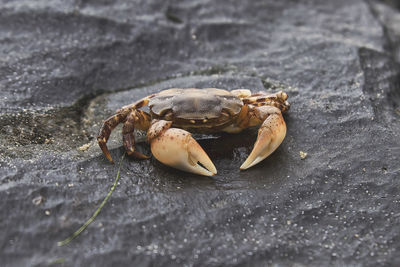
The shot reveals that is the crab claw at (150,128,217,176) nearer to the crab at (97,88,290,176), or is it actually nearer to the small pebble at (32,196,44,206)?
the crab at (97,88,290,176)

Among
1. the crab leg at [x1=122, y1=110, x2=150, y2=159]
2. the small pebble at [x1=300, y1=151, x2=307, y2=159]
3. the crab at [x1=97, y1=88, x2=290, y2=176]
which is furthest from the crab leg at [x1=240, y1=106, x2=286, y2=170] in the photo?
the crab leg at [x1=122, y1=110, x2=150, y2=159]

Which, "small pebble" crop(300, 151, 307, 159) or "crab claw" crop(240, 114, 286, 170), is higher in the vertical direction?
"crab claw" crop(240, 114, 286, 170)

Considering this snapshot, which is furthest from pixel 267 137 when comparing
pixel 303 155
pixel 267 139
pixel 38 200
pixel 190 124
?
pixel 38 200

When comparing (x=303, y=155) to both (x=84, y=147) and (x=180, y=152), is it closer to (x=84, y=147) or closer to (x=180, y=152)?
(x=180, y=152)

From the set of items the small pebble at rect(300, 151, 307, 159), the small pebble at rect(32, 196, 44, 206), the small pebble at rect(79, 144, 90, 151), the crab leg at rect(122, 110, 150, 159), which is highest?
the crab leg at rect(122, 110, 150, 159)

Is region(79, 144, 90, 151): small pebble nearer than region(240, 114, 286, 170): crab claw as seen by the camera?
No

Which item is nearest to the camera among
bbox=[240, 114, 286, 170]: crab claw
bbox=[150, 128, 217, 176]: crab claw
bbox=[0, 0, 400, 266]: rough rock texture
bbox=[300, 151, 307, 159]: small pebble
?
bbox=[0, 0, 400, 266]: rough rock texture

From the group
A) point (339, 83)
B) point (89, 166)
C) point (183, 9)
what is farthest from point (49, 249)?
point (183, 9)

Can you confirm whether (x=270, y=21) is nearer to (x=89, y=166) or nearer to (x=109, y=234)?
(x=89, y=166)

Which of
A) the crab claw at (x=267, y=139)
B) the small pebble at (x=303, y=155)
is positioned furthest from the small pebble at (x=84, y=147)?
the small pebble at (x=303, y=155)
